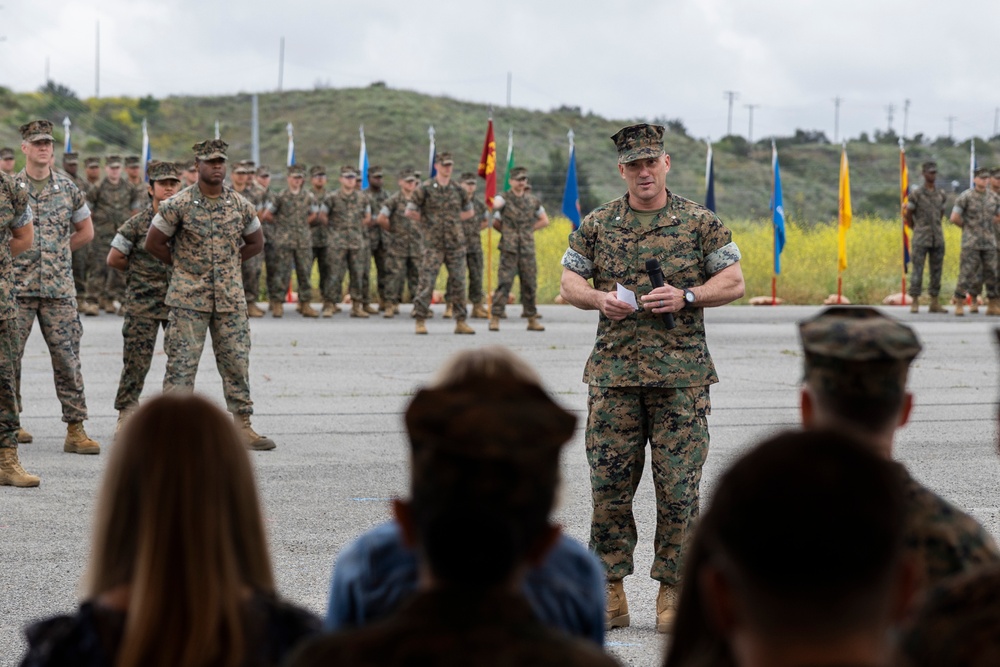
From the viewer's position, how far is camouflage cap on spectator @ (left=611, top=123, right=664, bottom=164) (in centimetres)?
602

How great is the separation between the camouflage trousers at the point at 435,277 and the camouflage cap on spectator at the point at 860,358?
53.3 ft

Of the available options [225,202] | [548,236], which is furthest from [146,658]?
[548,236]

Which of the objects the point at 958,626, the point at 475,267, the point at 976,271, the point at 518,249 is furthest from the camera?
the point at 976,271

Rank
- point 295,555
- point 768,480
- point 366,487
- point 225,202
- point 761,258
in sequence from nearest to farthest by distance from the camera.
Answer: point 768,480, point 295,555, point 366,487, point 225,202, point 761,258

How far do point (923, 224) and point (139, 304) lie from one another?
680 inches

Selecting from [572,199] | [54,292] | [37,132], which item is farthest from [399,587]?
[572,199]

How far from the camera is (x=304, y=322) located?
21812 mm

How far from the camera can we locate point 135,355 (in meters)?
10.6

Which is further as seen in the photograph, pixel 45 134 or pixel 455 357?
pixel 45 134

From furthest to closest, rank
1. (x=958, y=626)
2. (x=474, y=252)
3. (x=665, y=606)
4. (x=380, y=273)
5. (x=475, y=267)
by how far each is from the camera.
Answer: (x=380, y=273) → (x=475, y=267) → (x=474, y=252) → (x=665, y=606) → (x=958, y=626)

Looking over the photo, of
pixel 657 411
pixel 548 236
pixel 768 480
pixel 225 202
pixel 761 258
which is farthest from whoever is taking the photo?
pixel 548 236

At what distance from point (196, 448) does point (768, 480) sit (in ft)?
3.26

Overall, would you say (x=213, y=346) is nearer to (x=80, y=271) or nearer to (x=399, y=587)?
(x=399, y=587)

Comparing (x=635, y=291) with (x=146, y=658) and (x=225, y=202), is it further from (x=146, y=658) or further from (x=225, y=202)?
(x=225, y=202)
